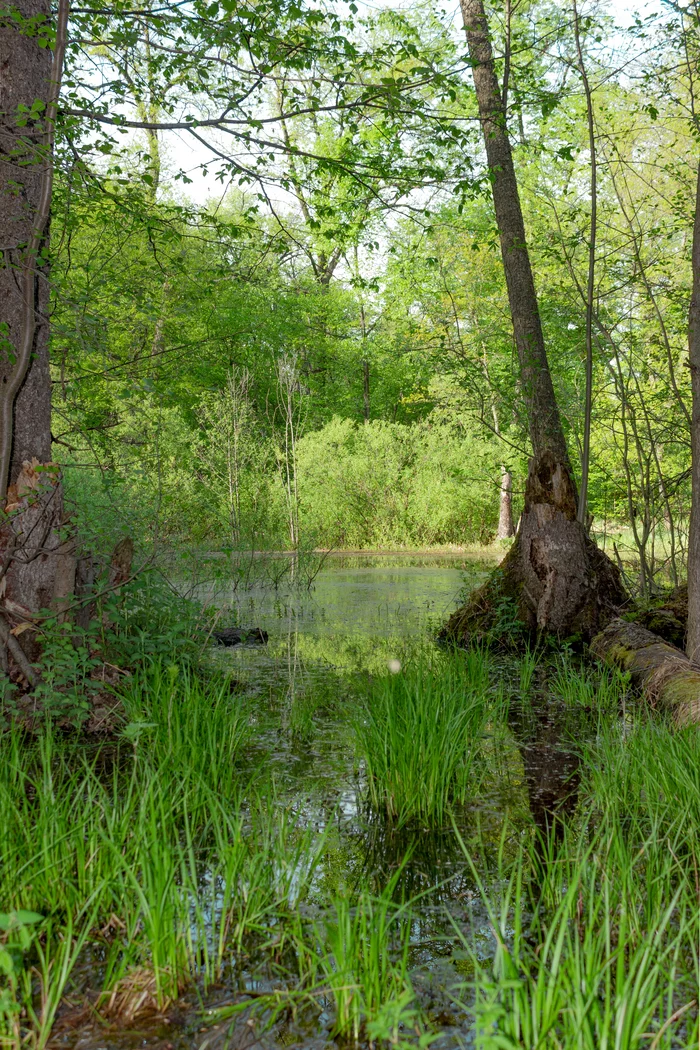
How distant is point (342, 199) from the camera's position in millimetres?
6320

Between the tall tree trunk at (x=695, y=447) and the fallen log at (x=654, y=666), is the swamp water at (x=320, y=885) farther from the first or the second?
the tall tree trunk at (x=695, y=447)

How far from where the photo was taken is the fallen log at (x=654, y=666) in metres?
4.86

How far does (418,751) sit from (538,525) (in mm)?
4869

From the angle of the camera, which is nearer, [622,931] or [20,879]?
[622,931]

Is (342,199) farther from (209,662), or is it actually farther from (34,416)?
(209,662)

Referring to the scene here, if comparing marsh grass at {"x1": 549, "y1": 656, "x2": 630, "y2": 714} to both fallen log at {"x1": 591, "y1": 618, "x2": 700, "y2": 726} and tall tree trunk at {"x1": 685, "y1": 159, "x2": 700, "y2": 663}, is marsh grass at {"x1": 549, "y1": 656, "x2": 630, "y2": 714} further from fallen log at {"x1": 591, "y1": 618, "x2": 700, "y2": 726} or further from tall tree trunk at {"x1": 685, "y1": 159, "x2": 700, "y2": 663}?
tall tree trunk at {"x1": 685, "y1": 159, "x2": 700, "y2": 663}

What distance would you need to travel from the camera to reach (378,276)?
44.7 feet

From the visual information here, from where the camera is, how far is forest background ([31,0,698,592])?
211 inches

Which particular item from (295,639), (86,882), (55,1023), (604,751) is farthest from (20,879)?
(295,639)

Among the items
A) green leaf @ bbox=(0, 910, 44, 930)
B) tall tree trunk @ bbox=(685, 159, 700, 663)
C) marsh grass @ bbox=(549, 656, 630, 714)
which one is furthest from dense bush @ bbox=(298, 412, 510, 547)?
green leaf @ bbox=(0, 910, 44, 930)

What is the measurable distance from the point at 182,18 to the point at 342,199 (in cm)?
178

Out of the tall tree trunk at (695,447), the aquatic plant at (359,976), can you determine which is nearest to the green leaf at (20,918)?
the aquatic plant at (359,976)

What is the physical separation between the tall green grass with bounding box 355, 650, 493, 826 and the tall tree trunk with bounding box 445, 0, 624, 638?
3.97m

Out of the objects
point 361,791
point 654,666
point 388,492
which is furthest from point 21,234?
point 388,492
